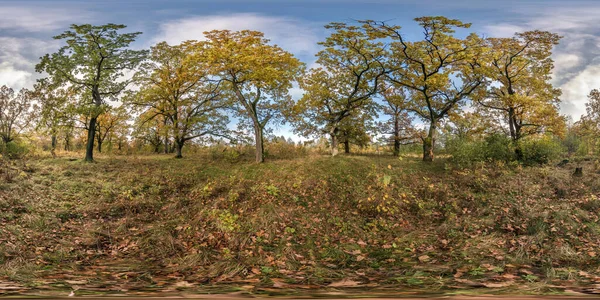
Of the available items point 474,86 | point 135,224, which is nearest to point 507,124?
point 474,86

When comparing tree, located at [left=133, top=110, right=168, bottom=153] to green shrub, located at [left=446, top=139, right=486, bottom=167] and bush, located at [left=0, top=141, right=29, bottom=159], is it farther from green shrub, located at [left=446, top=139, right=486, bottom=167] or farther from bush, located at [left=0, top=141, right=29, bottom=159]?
green shrub, located at [left=446, top=139, right=486, bottom=167]

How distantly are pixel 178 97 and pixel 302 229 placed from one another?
1344 centimetres

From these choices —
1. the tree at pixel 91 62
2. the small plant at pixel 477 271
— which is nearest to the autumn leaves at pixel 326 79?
the tree at pixel 91 62

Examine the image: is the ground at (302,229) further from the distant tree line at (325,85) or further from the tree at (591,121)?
the tree at (591,121)

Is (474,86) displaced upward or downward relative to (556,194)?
upward

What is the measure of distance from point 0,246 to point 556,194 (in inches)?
553

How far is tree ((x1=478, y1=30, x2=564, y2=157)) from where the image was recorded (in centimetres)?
1466

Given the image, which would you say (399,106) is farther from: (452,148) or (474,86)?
(452,148)

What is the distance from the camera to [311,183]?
10.9 metres

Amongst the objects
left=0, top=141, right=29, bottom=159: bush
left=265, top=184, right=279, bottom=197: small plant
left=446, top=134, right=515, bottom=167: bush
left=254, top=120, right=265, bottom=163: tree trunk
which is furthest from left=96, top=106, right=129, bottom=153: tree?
left=446, top=134, right=515, bottom=167: bush

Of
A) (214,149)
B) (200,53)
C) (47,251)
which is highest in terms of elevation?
(200,53)

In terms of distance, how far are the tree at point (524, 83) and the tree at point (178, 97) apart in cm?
1356

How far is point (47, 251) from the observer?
6453 millimetres

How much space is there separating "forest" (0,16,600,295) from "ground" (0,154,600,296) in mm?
55
